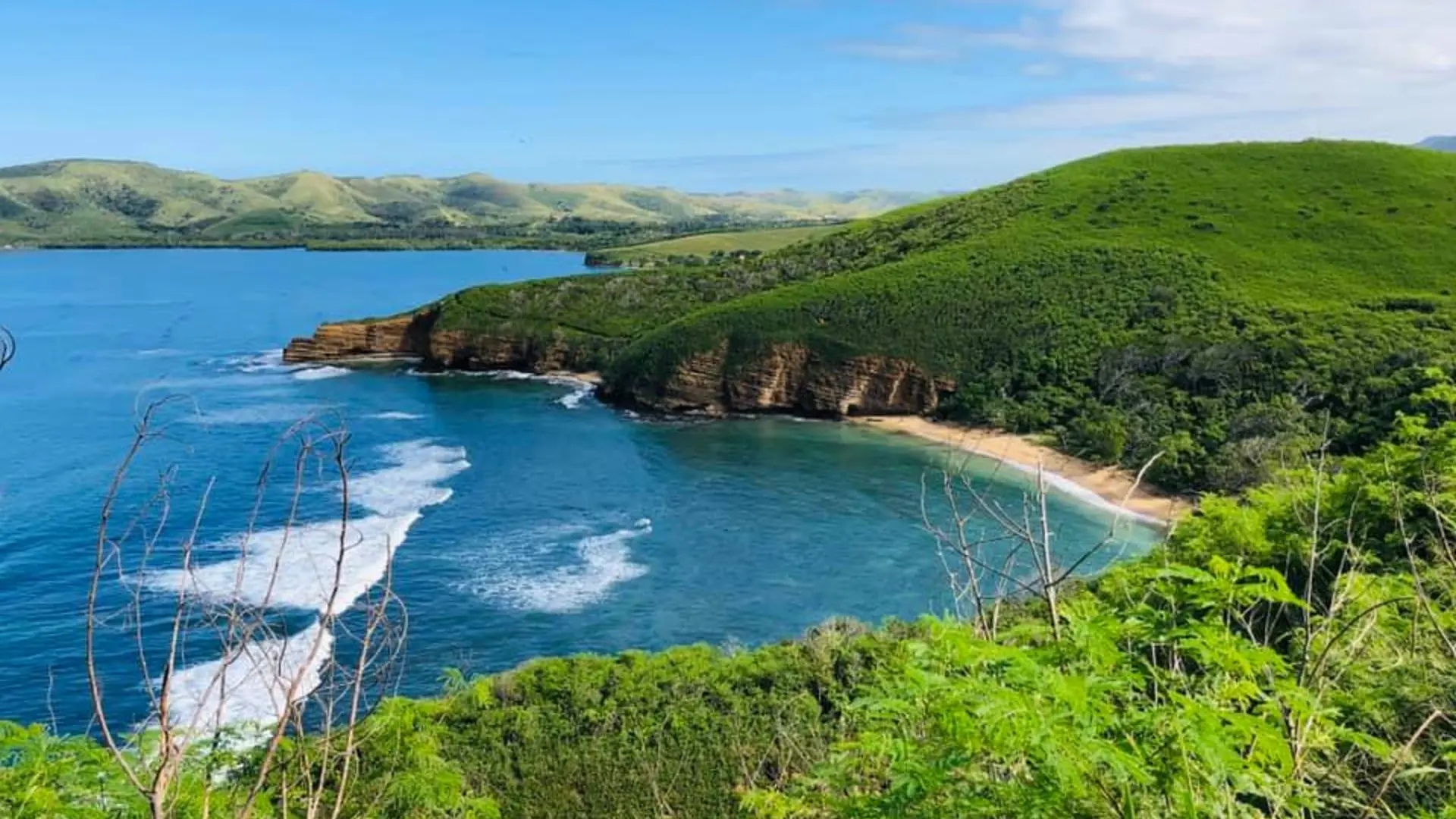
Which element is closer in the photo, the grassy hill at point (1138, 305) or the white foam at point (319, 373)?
the grassy hill at point (1138, 305)

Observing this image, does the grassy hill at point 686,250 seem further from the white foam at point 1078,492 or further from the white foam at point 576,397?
the white foam at point 1078,492

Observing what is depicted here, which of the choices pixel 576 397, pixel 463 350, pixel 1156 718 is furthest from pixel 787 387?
pixel 1156 718

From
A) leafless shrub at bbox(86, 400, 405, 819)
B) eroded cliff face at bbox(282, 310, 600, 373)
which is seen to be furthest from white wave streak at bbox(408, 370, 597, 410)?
leafless shrub at bbox(86, 400, 405, 819)

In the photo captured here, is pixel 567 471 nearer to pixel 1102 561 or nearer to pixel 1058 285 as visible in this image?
pixel 1102 561

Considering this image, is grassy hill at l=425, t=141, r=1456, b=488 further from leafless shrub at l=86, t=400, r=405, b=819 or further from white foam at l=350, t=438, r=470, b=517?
leafless shrub at l=86, t=400, r=405, b=819

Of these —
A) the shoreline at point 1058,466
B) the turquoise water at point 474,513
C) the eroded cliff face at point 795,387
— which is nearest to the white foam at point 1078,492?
the shoreline at point 1058,466

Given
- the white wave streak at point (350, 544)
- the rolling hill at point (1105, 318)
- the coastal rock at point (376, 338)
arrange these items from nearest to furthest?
the white wave streak at point (350, 544)
the rolling hill at point (1105, 318)
the coastal rock at point (376, 338)
